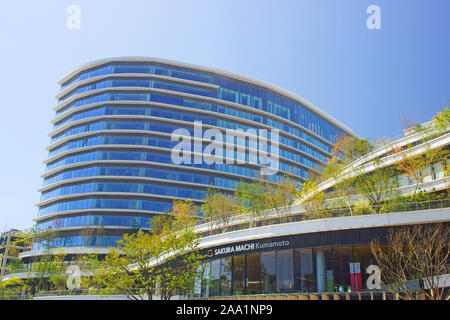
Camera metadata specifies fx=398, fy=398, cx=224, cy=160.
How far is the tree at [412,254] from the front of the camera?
25.1 meters

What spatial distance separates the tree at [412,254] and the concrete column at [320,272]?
12.7ft

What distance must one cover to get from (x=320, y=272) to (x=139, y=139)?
5727 cm

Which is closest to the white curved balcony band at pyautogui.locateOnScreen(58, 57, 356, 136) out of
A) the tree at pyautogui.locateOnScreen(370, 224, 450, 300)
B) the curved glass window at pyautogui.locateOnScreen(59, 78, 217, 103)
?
the curved glass window at pyautogui.locateOnScreen(59, 78, 217, 103)

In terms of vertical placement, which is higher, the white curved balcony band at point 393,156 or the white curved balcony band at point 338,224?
the white curved balcony band at point 393,156

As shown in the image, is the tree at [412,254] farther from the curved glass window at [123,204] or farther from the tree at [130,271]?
the curved glass window at [123,204]

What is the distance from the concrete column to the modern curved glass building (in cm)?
4162

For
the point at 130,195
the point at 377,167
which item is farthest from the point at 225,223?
the point at 130,195

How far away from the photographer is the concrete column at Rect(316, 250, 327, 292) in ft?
94.6

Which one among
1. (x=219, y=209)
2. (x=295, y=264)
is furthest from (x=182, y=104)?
(x=295, y=264)

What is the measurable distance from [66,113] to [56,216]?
23523 mm

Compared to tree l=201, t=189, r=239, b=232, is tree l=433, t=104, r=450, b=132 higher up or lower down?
higher up

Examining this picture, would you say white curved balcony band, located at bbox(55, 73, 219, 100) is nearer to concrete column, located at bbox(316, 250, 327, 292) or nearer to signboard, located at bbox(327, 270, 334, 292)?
concrete column, located at bbox(316, 250, 327, 292)

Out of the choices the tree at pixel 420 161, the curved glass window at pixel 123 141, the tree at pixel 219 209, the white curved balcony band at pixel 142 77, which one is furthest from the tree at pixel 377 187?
the white curved balcony band at pixel 142 77
